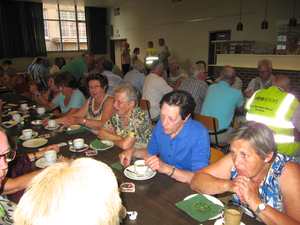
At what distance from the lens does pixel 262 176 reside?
4.33ft

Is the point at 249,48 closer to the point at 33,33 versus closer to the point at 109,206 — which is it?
the point at 109,206

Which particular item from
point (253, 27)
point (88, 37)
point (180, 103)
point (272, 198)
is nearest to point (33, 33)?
point (88, 37)

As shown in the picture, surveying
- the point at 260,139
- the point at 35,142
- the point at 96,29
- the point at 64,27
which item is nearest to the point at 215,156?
the point at 260,139

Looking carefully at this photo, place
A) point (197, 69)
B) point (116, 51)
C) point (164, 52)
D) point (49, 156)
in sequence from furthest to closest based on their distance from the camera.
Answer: point (116, 51)
point (164, 52)
point (197, 69)
point (49, 156)

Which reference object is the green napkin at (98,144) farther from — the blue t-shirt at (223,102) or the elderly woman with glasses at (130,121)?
the blue t-shirt at (223,102)

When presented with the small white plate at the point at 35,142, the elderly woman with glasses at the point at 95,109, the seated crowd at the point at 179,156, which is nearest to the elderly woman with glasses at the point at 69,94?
the seated crowd at the point at 179,156

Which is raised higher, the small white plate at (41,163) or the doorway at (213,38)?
the doorway at (213,38)

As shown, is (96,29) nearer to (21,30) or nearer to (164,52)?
(21,30)

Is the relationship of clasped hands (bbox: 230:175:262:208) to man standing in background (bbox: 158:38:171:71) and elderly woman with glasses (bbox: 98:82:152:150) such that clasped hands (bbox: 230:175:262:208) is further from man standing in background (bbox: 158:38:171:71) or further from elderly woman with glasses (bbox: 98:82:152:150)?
man standing in background (bbox: 158:38:171:71)

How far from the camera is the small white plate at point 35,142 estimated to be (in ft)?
7.04

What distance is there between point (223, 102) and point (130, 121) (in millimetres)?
1591

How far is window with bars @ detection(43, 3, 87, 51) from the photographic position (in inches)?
503

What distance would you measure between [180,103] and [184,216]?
84 cm

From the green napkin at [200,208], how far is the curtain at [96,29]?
14277mm
